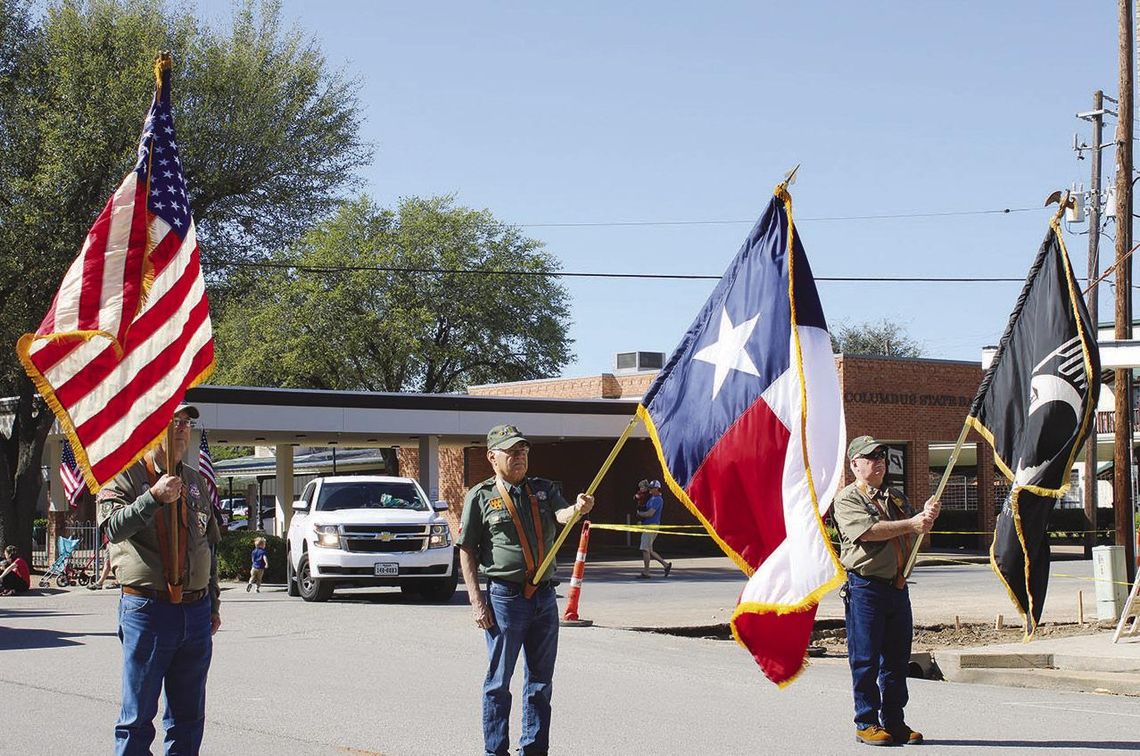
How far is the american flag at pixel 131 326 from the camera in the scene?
21.9 ft

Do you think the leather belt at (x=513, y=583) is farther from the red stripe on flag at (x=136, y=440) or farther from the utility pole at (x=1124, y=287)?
the utility pole at (x=1124, y=287)

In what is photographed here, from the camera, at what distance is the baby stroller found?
84.7 feet

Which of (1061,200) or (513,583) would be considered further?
(1061,200)

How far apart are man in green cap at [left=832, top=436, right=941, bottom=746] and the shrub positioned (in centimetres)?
1827

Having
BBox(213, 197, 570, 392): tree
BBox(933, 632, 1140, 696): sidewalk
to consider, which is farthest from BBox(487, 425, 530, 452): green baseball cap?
BBox(213, 197, 570, 392): tree

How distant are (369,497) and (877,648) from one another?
45.1 ft

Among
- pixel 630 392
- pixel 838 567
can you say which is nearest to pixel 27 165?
pixel 630 392

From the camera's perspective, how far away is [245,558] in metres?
25.8

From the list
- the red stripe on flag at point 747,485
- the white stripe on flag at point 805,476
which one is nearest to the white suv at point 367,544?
the red stripe on flag at point 747,485

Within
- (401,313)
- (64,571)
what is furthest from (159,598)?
(401,313)

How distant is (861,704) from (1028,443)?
6.65 ft

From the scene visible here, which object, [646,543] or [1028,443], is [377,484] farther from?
[1028,443]

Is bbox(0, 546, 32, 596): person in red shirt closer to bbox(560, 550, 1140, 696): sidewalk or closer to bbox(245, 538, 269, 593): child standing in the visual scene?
bbox(245, 538, 269, 593): child standing

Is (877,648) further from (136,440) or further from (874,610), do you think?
(136,440)
